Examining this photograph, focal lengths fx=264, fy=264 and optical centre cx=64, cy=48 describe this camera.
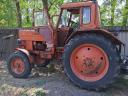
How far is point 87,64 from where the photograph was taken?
7250mm

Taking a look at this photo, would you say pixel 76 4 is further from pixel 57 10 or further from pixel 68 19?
pixel 57 10

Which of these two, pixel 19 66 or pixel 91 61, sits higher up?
pixel 91 61

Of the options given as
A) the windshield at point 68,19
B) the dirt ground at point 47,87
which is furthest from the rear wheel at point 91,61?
the windshield at point 68,19

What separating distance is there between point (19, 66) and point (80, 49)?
2421 mm

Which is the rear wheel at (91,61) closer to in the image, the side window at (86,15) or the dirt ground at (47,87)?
the dirt ground at (47,87)

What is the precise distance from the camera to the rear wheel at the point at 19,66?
8492mm

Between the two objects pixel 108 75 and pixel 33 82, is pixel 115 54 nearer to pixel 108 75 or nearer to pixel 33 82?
pixel 108 75

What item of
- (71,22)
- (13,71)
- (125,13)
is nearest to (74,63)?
(71,22)

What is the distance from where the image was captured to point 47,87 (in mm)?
7207

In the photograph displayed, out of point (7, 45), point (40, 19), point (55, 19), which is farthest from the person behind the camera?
point (7, 45)

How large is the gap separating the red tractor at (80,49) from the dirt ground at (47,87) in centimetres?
26

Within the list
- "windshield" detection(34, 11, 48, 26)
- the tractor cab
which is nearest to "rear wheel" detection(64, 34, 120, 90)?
the tractor cab

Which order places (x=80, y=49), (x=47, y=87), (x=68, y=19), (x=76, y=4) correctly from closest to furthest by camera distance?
1. (x=47, y=87)
2. (x=80, y=49)
3. (x=76, y=4)
4. (x=68, y=19)

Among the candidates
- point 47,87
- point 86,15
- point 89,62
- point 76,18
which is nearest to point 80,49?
point 89,62
